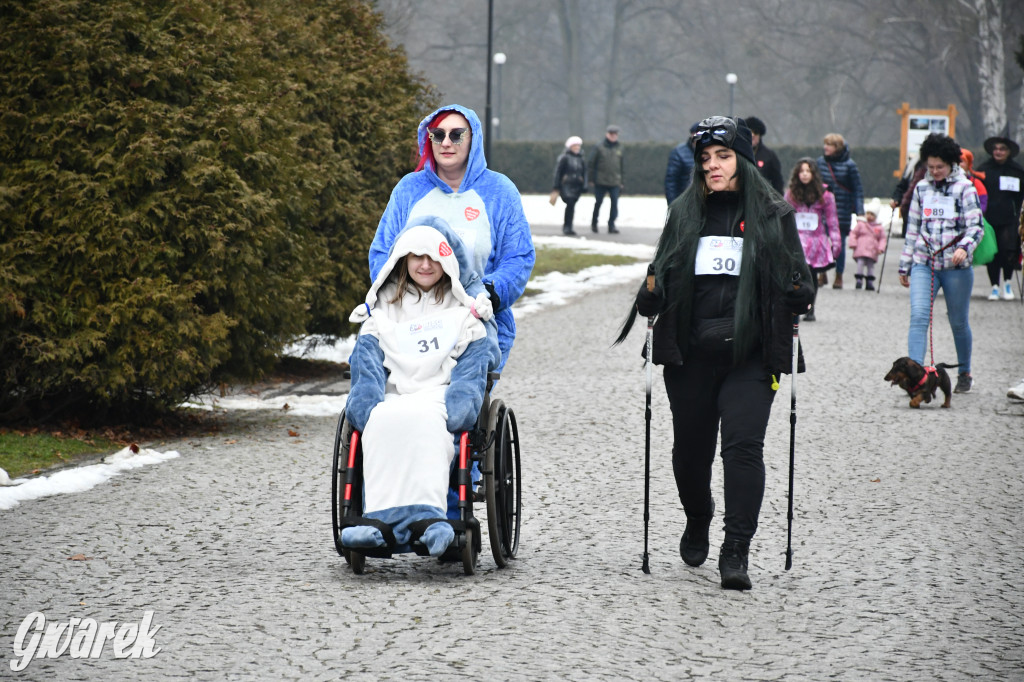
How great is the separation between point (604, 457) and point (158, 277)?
2919mm

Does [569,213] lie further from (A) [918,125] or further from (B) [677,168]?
(B) [677,168]

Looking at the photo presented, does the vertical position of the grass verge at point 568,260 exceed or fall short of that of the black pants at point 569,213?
it falls short

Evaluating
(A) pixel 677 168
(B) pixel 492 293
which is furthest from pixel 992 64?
(B) pixel 492 293

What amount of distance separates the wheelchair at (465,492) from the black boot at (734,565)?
0.91 m

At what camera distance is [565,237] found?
28.6 metres

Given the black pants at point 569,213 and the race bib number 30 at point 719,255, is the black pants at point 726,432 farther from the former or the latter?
the black pants at point 569,213

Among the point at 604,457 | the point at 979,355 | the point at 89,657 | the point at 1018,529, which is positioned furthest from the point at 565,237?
the point at 89,657

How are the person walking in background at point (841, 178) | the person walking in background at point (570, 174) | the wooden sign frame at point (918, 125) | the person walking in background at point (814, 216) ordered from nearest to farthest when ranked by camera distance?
the person walking in background at point (814, 216) < the person walking in background at point (841, 178) < the person walking in background at point (570, 174) < the wooden sign frame at point (918, 125)

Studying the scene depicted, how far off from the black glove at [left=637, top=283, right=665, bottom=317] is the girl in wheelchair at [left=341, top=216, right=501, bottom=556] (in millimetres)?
634

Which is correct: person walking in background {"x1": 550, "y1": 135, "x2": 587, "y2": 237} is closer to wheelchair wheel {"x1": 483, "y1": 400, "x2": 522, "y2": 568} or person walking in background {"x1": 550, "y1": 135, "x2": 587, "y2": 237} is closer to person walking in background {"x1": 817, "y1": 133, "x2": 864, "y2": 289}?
person walking in background {"x1": 817, "y1": 133, "x2": 864, "y2": 289}

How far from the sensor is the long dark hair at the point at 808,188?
14.7 m

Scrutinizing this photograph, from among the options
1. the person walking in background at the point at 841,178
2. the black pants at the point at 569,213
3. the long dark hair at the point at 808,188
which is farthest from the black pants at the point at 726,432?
the black pants at the point at 569,213

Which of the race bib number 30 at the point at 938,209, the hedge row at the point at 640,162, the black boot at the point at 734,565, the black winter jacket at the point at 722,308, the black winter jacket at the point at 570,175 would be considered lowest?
the black boot at the point at 734,565

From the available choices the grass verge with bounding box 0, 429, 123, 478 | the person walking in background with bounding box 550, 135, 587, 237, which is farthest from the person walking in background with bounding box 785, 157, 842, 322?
the person walking in background with bounding box 550, 135, 587, 237
